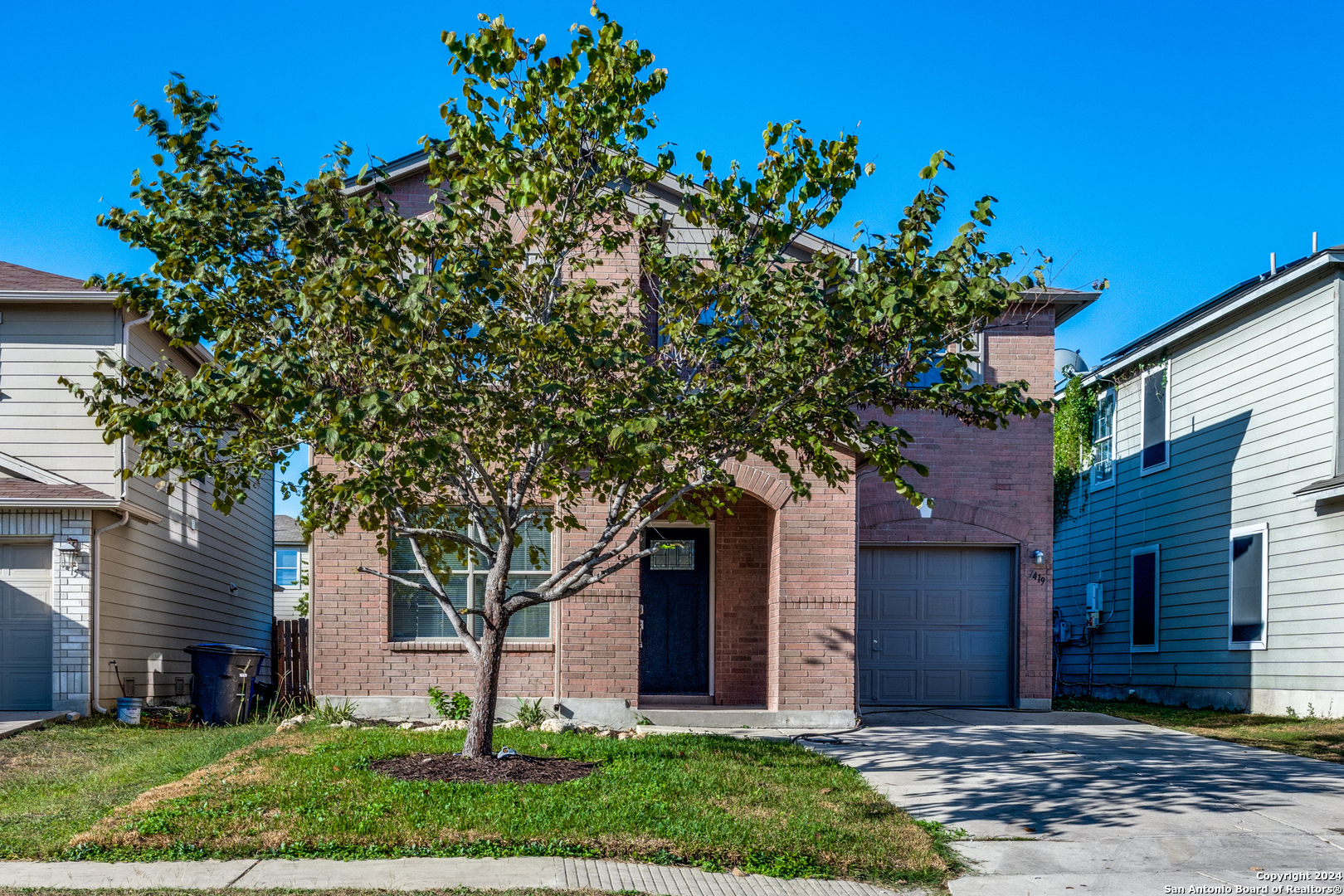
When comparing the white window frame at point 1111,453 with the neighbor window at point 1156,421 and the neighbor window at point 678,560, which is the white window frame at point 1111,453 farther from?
the neighbor window at point 678,560

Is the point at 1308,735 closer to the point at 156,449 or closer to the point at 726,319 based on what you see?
the point at 726,319

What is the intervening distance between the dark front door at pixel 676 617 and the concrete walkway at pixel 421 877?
794 centimetres

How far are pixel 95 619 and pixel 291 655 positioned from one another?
2.31 m

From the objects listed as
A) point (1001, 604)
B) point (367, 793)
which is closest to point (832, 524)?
point (1001, 604)

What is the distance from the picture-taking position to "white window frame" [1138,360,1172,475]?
18719mm

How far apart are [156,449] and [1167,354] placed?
621 inches

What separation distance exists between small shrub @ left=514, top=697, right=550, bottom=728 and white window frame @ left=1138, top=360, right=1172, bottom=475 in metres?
11.5

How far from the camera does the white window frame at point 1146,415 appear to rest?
1872 centimetres

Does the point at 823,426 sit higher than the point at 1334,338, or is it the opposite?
the point at 1334,338

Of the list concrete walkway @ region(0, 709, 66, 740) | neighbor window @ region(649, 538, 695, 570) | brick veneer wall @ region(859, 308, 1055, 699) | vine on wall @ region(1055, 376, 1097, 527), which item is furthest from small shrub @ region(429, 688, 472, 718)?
vine on wall @ region(1055, 376, 1097, 527)

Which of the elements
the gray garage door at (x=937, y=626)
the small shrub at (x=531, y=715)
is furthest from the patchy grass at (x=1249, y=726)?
the small shrub at (x=531, y=715)

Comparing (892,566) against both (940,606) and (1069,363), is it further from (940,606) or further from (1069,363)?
(1069,363)

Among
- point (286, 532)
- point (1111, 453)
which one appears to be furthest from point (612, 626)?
point (286, 532)

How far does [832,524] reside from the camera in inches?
515
